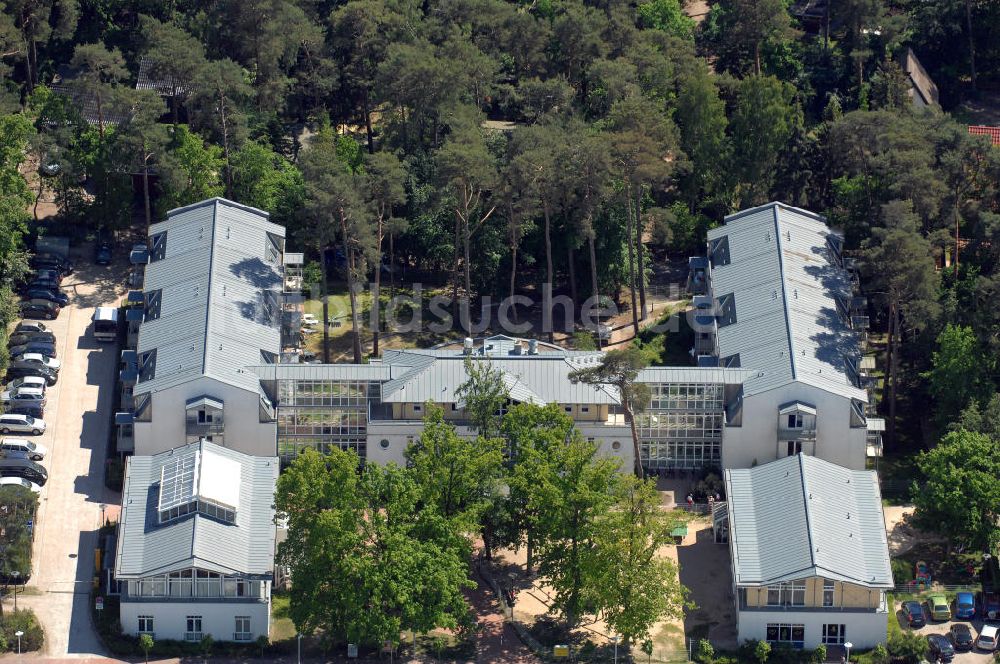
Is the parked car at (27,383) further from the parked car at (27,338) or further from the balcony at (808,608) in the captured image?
the balcony at (808,608)

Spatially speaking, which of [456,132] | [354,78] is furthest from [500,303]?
[354,78]

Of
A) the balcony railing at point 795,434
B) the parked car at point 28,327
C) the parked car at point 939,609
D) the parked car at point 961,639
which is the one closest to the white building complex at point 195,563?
the parked car at point 28,327

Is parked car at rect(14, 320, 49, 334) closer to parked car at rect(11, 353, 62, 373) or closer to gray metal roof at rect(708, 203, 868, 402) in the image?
parked car at rect(11, 353, 62, 373)

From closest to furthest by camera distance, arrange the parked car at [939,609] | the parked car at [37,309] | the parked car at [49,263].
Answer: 1. the parked car at [939,609]
2. the parked car at [37,309]
3. the parked car at [49,263]

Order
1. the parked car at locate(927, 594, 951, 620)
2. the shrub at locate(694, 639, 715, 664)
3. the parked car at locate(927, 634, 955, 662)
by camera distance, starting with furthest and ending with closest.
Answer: the parked car at locate(927, 594, 951, 620), the parked car at locate(927, 634, 955, 662), the shrub at locate(694, 639, 715, 664)

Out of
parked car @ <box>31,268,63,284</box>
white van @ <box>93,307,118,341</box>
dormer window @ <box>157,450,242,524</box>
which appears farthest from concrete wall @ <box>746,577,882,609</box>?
parked car @ <box>31,268,63,284</box>

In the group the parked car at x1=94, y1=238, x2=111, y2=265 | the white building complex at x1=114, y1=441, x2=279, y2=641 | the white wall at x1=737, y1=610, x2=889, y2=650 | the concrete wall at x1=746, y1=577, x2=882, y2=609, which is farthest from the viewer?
the parked car at x1=94, y1=238, x2=111, y2=265
